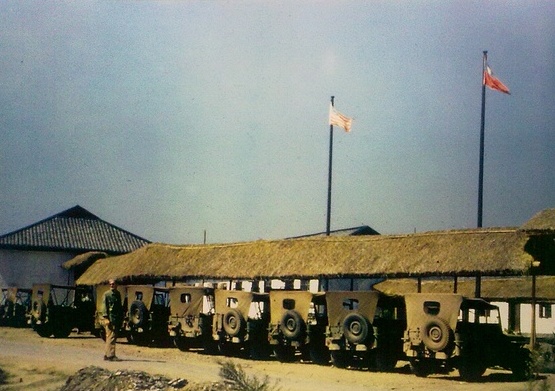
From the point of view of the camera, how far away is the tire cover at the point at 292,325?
19.8 m

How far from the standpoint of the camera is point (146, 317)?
24.6 metres

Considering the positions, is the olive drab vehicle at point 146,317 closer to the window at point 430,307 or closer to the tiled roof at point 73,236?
the window at point 430,307

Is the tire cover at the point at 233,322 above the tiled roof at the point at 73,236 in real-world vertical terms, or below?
below

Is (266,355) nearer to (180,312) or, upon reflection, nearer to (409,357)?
(180,312)

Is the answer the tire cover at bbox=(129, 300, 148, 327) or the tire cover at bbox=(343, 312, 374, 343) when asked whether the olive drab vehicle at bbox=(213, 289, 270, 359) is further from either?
the tire cover at bbox=(343, 312, 374, 343)

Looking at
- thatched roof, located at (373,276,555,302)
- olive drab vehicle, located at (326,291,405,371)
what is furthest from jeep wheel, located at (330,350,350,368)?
thatched roof, located at (373,276,555,302)

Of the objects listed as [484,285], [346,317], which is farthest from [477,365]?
[484,285]

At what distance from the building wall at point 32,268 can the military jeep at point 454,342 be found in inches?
1084

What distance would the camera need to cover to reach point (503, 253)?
2100cm

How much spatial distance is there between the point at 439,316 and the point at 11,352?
12.1m

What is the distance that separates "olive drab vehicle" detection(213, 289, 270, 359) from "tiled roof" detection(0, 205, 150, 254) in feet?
71.3

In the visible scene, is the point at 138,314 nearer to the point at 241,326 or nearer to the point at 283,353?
the point at 241,326

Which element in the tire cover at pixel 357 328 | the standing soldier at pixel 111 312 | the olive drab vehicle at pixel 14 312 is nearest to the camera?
the standing soldier at pixel 111 312

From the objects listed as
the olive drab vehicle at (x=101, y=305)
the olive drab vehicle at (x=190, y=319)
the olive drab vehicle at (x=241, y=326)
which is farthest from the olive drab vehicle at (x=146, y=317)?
the olive drab vehicle at (x=241, y=326)
